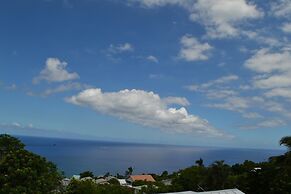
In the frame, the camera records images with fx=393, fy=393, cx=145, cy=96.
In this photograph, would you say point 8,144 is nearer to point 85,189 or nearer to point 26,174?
point 26,174

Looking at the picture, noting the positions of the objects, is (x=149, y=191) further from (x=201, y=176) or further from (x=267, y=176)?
(x=267, y=176)

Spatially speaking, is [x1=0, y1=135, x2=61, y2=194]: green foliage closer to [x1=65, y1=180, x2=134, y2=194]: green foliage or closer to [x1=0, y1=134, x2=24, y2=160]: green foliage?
[x1=0, y1=134, x2=24, y2=160]: green foliage

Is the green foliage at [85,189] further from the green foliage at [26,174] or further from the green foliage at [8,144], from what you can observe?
the green foliage at [26,174]

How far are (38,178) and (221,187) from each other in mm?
22868

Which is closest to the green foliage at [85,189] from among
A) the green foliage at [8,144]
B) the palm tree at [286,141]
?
the green foliage at [8,144]

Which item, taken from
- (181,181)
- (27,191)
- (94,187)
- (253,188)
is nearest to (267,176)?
(253,188)

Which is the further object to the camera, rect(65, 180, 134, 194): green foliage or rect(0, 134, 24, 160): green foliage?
rect(65, 180, 134, 194): green foliage

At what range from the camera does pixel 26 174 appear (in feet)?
87.2

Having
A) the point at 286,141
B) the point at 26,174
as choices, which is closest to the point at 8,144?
the point at 26,174

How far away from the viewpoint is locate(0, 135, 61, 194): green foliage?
2626cm

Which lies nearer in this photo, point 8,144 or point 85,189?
point 8,144

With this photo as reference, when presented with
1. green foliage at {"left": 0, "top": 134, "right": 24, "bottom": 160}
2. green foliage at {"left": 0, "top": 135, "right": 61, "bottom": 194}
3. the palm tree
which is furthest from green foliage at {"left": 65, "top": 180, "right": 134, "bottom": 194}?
the palm tree

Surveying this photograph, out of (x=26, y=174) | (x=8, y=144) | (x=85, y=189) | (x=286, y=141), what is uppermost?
(x=286, y=141)

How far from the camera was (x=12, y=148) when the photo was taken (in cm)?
3216
